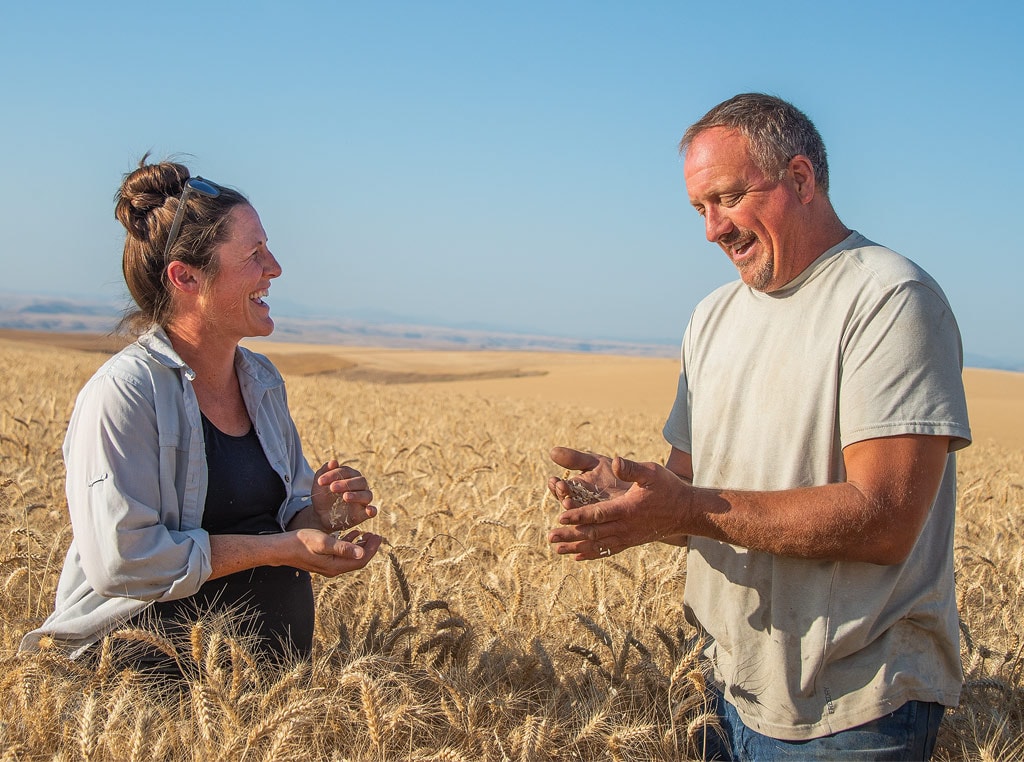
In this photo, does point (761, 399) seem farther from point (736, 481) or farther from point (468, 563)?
point (468, 563)

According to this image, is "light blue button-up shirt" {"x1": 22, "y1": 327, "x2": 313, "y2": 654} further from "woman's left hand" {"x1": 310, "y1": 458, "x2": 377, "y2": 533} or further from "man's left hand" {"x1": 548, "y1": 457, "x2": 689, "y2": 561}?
"man's left hand" {"x1": 548, "y1": 457, "x2": 689, "y2": 561}

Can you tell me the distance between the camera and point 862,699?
2131 mm

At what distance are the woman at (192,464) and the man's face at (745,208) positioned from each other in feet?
3.98

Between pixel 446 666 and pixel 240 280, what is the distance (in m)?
1.32

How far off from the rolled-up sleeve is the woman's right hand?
0.67 feet

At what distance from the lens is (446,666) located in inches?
112

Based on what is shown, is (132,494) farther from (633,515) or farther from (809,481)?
(809,481)

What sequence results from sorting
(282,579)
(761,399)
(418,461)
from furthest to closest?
1. (418,461)
2. (282,579)
3. (761,399)

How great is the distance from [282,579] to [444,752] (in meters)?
0.83

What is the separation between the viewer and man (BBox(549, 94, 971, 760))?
2.04m

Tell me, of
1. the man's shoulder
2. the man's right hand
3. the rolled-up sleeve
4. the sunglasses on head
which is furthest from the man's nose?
the rolled-up sleeve

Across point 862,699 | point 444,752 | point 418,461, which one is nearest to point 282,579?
point 444,752

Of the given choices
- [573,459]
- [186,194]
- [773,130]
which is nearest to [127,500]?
[186,194]

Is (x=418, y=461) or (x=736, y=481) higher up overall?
(x=736, y=481)
